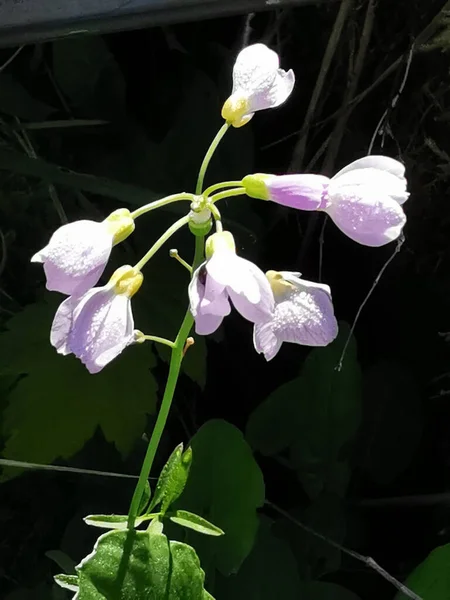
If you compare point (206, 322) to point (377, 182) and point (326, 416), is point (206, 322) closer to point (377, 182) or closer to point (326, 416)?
point (377, 182)

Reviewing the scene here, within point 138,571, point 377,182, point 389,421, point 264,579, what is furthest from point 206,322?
point 389,421

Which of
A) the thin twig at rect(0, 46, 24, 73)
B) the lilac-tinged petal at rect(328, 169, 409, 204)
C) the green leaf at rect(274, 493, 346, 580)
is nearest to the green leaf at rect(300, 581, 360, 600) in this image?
the green leaf at rect(274, 493, 346, 580)

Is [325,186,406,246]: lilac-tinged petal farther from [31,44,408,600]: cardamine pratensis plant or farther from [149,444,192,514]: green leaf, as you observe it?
[149,444,192,514]: green leaf

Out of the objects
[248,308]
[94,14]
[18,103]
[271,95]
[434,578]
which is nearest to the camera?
Result: [248,308]

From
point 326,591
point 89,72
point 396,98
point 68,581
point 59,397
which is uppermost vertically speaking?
point 89,72

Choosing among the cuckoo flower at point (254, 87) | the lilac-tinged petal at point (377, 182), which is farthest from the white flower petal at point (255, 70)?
the lilac-tinged petal at point (377, 182)

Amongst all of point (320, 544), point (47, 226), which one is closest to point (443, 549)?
point (320, 544)

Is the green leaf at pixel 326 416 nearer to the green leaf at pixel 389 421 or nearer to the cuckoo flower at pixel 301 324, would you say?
the green leaf at pixel 389 421
